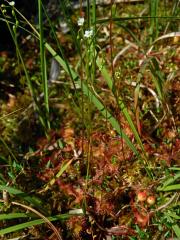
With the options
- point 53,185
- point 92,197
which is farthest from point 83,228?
point 53,185

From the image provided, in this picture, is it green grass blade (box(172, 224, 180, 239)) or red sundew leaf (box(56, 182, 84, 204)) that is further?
red sundew leaf (box(56, 182, 84, 204))

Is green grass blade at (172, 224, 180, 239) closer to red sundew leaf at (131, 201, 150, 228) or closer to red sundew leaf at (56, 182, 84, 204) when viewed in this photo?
red sundew leaf at (131, 201, 150, 228)

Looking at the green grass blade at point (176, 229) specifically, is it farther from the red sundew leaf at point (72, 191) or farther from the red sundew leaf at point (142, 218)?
the red sundew leaf at point (72, 191)

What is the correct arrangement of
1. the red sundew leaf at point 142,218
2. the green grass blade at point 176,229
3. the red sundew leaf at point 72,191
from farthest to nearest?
the red sundew leaf at point 72,191 → the red sundew leaf at point 142,218 → the green grass blade at point 176,229

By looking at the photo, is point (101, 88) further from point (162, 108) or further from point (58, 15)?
point (58, 15)

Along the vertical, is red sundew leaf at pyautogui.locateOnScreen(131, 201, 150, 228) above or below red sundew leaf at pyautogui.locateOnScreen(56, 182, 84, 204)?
below

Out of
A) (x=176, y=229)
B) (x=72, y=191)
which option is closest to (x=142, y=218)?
(x=176, y=229)

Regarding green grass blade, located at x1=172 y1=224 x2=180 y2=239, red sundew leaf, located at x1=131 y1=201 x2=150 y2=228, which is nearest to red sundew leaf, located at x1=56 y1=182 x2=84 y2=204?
red sundew leaf, located at x1=131 y1=201 x2=150 y2=228

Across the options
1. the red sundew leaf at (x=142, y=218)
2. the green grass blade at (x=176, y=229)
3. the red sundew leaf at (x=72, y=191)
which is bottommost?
the red sundew leaf at (x=142, y=218)

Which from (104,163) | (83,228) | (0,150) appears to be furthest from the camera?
(0,150)

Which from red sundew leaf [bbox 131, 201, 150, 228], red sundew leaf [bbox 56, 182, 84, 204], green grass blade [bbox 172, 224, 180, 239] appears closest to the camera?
green grass blade [bbox 172, 224, 180, 239]

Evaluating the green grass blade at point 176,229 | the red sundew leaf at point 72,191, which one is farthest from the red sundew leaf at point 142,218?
the red sundew leaf at point 72,191
